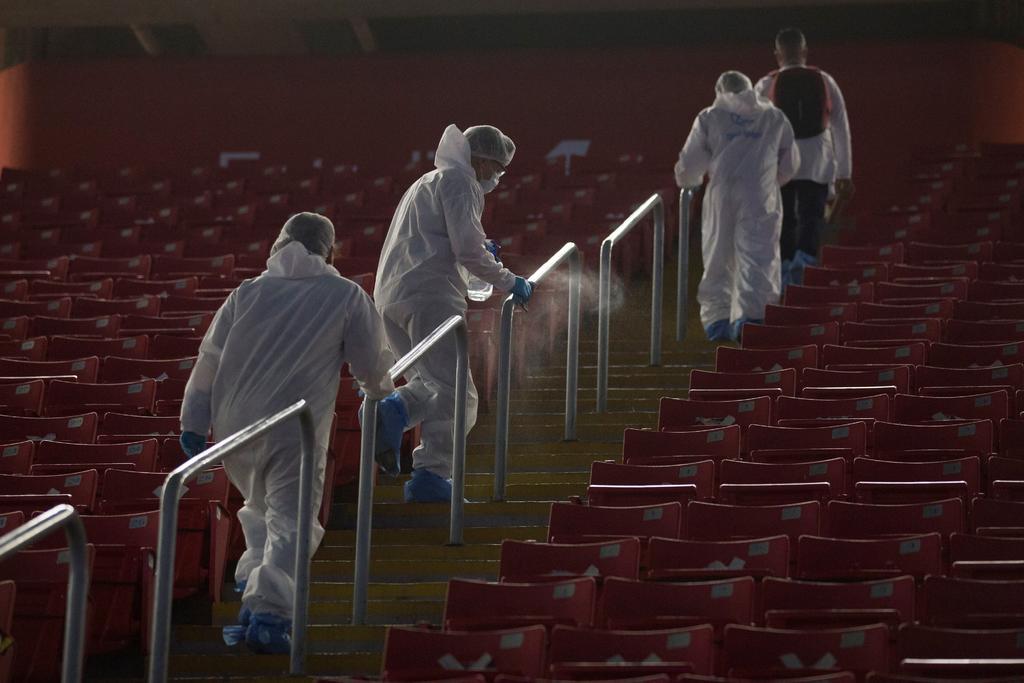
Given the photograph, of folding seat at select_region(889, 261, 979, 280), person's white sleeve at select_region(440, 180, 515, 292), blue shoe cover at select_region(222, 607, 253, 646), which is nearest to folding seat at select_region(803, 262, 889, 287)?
folding seat at select_region(889, 261, 979, 280)

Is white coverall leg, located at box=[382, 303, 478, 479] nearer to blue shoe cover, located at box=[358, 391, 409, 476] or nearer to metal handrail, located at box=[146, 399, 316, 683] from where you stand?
blue shoe cover, located at box=[358, 391, 409, 476]

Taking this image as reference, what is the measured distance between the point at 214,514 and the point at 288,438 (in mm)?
557

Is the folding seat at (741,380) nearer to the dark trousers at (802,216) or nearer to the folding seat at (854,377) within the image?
the folding seat at (854,377)

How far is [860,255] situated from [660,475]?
14.5ft

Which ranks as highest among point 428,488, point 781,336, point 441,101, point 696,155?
point 441,101

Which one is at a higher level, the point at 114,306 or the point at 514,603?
the point at 114,306

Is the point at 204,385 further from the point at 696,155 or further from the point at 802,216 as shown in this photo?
the point at 802,216

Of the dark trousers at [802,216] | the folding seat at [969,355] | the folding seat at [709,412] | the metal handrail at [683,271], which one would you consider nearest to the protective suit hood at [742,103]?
the metal handrail at [683,271]

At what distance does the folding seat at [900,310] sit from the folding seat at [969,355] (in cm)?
78

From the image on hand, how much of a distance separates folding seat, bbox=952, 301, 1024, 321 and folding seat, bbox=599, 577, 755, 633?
13.1 ft

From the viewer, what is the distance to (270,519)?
557cm

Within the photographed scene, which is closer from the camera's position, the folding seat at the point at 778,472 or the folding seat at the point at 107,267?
the folding seat at the point at 778,472

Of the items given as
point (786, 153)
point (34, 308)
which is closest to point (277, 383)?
point (786, 153)

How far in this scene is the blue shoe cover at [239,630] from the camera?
218 inches
